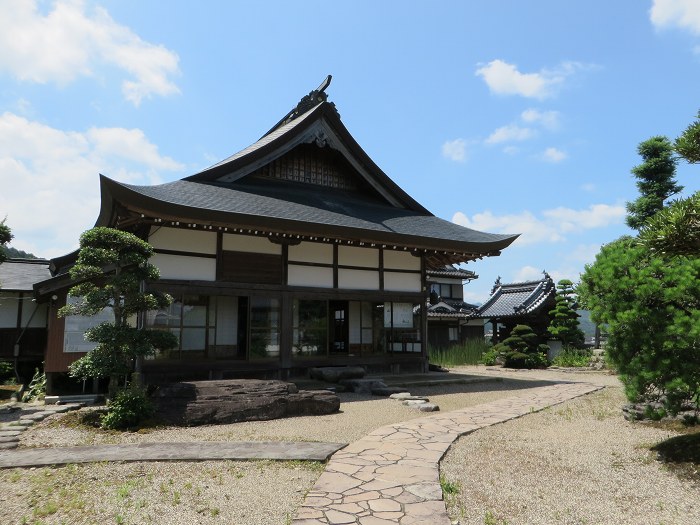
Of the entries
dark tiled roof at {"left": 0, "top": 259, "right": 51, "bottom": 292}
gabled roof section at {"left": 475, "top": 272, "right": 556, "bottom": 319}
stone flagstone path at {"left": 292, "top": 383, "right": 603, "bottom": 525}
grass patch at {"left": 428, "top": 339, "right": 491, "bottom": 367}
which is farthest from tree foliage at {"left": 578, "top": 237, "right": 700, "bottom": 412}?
gabled roof section at {"left": 475, "top": 272, "right": 556, "bottom": 319}

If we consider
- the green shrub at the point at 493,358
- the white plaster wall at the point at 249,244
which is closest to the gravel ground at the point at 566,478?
the white plaster wall at the point at 249,244

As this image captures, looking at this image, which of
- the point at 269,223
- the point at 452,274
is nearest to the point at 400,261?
the point at 269,223

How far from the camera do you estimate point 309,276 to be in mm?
13430

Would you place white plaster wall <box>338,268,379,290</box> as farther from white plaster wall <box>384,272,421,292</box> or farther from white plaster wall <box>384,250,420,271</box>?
white plaster wall <box>384,250,420,271</box>

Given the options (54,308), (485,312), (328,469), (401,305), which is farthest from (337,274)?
(485,312)

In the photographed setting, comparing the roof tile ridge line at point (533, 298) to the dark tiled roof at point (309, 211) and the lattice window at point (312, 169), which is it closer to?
the dark tiled roof at point (309, 211)

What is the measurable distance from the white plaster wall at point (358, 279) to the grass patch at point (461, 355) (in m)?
8.54

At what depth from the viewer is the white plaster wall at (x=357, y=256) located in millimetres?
14078

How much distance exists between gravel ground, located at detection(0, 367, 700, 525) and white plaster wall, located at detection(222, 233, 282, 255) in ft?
18.8

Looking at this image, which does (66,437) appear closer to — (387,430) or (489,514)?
(387,430)

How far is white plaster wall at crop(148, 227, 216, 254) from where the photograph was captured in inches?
449

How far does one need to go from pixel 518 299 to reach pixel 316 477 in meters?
22.5

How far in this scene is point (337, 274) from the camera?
13.9 meters

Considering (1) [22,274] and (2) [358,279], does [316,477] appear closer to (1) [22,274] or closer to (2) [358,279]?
(2) [358,279]
